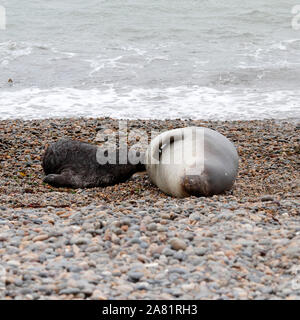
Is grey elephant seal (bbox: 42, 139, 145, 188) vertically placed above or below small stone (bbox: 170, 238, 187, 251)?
below

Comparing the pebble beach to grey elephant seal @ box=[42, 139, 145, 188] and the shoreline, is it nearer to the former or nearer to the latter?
the shoreline

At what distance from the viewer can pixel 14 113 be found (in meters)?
11.8

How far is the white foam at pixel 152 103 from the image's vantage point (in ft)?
38.7

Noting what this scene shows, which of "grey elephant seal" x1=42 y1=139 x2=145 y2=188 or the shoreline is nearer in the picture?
the shoreline

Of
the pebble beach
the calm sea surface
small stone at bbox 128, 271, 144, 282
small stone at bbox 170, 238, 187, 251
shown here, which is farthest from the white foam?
small stone at bbox 128, 271, 144, 282

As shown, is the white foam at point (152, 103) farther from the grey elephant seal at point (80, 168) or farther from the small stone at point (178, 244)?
the small stone at point (178, 244)

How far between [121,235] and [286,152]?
4.76m

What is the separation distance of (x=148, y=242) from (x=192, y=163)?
6.02ft

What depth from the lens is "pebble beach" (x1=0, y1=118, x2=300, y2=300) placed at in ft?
11.2

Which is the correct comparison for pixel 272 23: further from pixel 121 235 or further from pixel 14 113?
pixel 121 235

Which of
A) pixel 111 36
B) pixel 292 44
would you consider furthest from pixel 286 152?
pixel 111 36

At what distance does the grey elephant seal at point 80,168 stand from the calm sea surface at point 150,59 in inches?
174

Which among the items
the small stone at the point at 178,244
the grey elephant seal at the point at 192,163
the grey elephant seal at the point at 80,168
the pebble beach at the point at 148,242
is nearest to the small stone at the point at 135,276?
the pebble beach at the point at 148,242

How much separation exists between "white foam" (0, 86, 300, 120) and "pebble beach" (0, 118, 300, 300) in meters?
5.10
